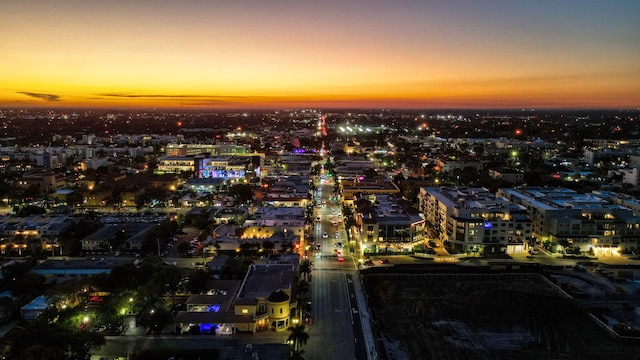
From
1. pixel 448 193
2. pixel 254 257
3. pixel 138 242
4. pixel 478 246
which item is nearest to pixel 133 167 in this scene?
pixel 138 242

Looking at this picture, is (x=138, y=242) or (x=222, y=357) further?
(x=138, y=242)

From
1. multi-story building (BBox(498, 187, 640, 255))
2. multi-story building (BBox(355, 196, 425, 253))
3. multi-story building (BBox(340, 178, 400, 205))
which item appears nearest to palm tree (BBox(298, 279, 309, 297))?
multi-story building (BBox(355, 196, 425, 253))

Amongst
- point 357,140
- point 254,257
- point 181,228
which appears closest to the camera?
point 254,257

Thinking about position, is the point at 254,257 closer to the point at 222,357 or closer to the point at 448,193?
the point at 222,357

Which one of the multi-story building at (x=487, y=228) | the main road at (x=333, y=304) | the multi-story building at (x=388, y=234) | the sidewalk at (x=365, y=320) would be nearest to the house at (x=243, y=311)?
the main road at (x=333, y=304)

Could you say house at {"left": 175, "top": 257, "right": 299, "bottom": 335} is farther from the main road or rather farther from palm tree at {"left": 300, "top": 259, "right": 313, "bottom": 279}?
palm tree at {"left": 300, "top": 259, "right": 313, "bottom": 279}

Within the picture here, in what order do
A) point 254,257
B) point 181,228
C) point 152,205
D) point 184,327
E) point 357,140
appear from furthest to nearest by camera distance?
point 357,140 → point 152,205 → point 181,228 → point 254,257 → point 184,327

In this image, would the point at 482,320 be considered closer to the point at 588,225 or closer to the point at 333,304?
the point at 333,304
